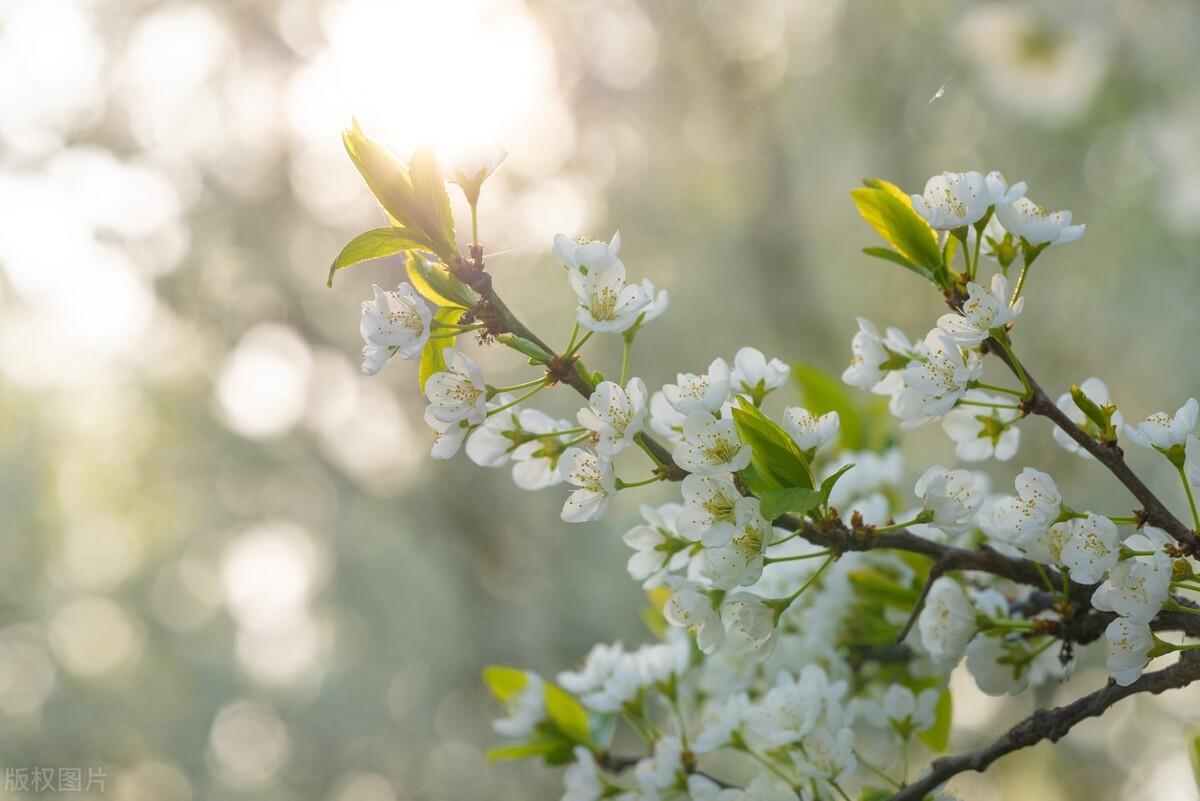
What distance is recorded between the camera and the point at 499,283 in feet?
14.7

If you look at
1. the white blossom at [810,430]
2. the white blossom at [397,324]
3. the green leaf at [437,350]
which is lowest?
the white blossom at [810,430]

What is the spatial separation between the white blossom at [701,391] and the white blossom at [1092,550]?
205 mm

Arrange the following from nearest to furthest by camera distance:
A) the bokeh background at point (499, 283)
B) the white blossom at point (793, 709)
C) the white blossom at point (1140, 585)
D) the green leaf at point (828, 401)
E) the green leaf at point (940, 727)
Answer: the white blossom at point (1140, 585) → the white blossom at point (793, 709) → the green leaf at point (940, 727) → the green leaf at point (828, 401) → the bokeh background at point (499, 283)

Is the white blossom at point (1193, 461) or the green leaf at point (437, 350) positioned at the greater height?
the green leaf at point (437, 350)

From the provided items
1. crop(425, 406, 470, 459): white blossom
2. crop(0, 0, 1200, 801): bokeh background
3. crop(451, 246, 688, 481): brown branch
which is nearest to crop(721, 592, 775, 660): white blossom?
crop(451, 246, 688, 481): brown branch

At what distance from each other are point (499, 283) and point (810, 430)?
3.92 meters

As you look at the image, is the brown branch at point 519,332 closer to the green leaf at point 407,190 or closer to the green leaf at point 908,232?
the green leaf at point 407,190

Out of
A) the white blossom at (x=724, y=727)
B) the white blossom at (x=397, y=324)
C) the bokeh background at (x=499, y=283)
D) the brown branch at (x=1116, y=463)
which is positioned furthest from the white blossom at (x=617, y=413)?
the bokeh background at (x=499, y=283)

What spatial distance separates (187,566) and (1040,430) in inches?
201

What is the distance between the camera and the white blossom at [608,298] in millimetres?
598

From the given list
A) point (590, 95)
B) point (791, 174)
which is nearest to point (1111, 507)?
point (791, 174)

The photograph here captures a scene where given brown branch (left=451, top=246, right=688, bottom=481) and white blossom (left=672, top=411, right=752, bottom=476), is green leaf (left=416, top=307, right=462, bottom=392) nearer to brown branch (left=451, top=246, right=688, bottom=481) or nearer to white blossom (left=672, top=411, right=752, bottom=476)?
brown branch (left=451, top=246, right=688, bottom=481)

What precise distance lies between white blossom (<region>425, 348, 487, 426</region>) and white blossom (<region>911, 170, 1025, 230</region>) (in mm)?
279

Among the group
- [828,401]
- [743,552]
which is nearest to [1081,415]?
[743,552]
